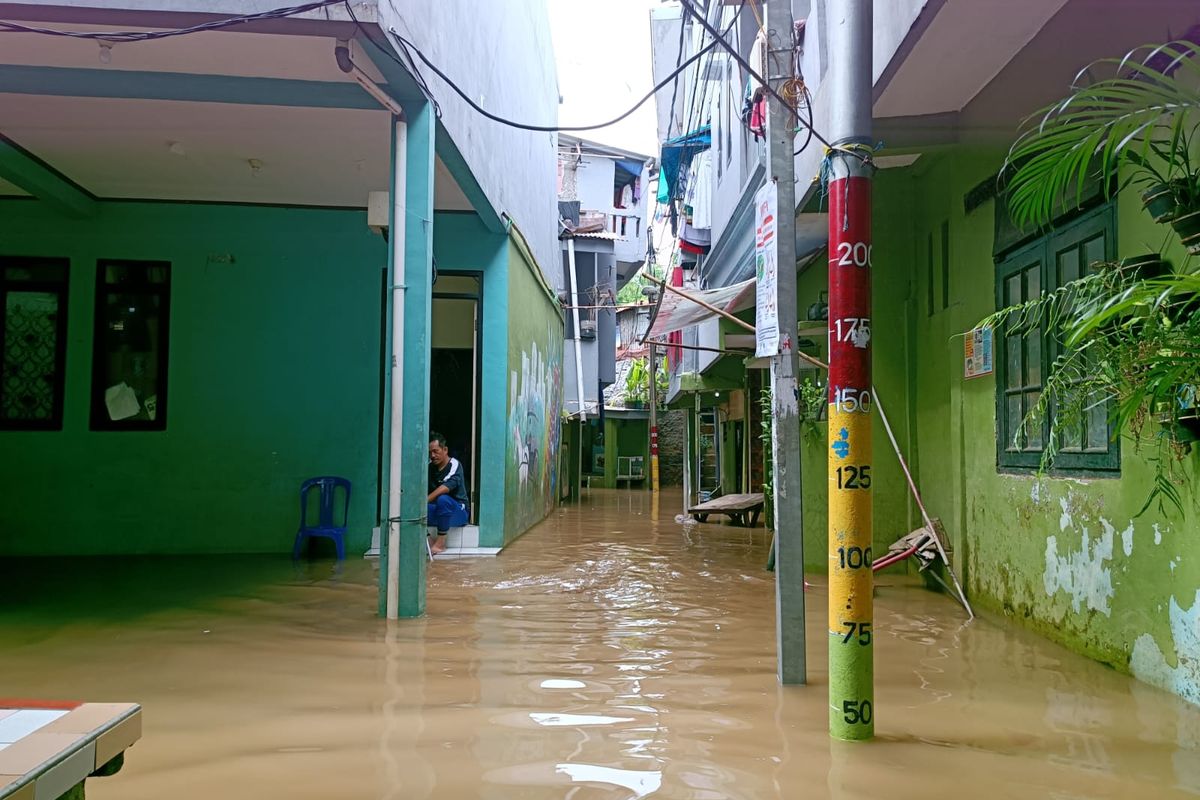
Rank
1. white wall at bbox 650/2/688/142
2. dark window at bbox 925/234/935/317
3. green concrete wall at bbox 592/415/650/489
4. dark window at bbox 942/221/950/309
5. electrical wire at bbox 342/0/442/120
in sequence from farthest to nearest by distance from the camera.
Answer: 1. green concrete wall at bbox 592/415/650/489
2. white wall at bbox 650/2/688/142
3. dark window at bbox 925/234/935/317
4. dark window at bbox 942/221/950/309
5. electrical wire at bbox 342/0/442/120

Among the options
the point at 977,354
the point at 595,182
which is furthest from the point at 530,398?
the point at 595,182

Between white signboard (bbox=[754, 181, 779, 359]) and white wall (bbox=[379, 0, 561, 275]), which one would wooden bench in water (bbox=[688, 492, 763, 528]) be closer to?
white wall (bbox=[379, 0, 561, 275])

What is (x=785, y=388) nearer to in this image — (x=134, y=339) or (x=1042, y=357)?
(x=1042, y=357)

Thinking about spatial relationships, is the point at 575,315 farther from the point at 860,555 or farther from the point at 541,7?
the point at 860,555

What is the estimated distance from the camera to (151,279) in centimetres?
888

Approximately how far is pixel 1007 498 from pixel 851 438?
3214 millimetres

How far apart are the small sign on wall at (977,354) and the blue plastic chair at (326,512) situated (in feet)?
19.6

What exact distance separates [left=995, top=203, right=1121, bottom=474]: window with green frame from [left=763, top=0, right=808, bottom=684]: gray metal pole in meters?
1.20

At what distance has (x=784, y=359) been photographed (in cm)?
414

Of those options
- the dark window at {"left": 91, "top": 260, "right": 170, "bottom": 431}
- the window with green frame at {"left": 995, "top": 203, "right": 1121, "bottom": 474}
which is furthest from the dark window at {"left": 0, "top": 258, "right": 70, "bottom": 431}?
the window with green frame at {"left": 995, "top": 203, "right": 1121, "bottom": 474}

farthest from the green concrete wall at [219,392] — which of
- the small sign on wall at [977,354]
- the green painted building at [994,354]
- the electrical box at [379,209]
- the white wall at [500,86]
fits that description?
the small sign on wall at [977,354]

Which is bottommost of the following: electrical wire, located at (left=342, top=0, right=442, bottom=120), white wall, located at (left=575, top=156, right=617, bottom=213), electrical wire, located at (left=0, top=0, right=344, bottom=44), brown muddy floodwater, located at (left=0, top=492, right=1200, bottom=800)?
brown muddy floodwater, located at (left=0, top=492, right=1200, bottom=800)

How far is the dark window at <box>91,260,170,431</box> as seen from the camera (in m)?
8.77

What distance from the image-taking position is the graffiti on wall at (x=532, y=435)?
33.9ft
